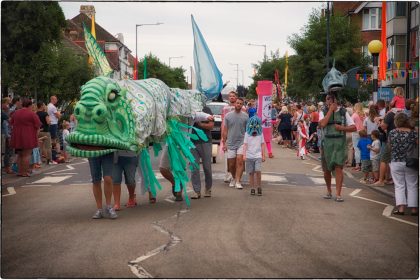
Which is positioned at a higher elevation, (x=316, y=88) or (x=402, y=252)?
(x=316, y=88)

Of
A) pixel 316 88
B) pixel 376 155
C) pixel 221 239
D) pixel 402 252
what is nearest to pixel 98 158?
pixel 221 239

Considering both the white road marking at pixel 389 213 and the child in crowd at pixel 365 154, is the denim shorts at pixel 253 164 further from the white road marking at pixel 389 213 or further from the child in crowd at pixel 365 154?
the child in crowd at pixel 365 154

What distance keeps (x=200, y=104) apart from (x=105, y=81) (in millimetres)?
2909

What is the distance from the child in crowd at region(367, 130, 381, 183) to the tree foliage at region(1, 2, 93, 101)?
7.71 meters

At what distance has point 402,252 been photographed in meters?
7.40

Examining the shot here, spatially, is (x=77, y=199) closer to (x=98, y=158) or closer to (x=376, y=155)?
(x=98, y=158)

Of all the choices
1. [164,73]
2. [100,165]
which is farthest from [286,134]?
[164,73]

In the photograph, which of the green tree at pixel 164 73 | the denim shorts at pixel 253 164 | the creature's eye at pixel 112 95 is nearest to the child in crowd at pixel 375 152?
the denim shorts at pixel 253 164

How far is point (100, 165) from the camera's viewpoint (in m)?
9.45

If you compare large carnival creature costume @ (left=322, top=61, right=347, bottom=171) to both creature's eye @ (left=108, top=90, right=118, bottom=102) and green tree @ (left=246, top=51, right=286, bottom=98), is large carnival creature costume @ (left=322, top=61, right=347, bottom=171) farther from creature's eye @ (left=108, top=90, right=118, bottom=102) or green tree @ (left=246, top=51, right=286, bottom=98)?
green tree @ (left=246, top=51, right=286, bottom=98)

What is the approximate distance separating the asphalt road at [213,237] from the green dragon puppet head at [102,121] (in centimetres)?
101

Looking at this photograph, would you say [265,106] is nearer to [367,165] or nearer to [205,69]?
[367,165]

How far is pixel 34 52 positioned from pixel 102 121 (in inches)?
605

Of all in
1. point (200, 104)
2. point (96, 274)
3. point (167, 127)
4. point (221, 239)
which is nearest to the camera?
point (96, 274)
